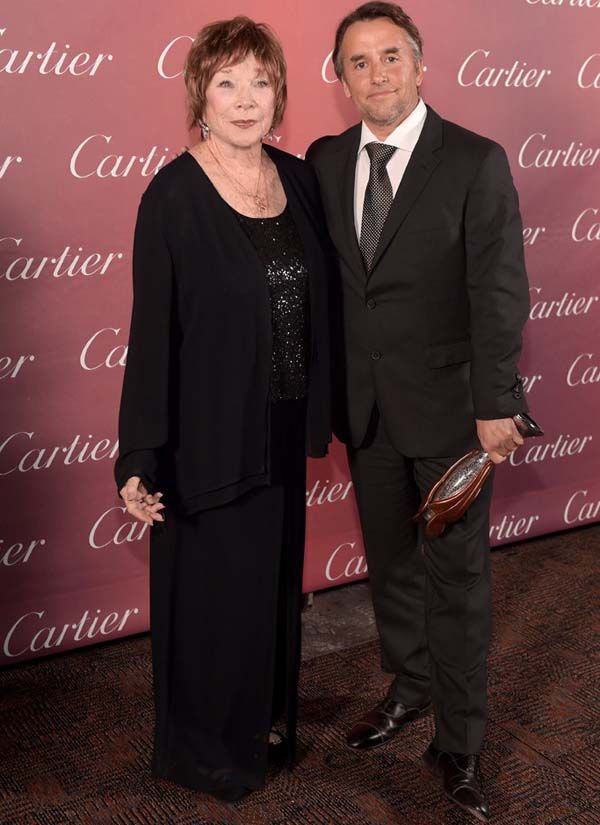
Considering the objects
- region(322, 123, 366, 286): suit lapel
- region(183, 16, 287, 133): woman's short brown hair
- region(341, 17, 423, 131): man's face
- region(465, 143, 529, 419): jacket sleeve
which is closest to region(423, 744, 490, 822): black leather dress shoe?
region(465, 143, 529, 419): jacket sleeve

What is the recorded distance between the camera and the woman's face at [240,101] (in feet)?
7.14

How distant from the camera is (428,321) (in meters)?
2.45

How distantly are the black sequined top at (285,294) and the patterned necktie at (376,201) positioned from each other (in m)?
0.20

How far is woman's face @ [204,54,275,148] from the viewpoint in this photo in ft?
7.14

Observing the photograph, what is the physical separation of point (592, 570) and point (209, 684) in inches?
75.7

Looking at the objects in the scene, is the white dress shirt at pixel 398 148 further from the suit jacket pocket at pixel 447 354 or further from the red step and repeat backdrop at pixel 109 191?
the red step and repeat backdrop at pixel 109 191

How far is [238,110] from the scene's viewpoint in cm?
219

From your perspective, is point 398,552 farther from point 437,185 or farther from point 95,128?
point 95,128

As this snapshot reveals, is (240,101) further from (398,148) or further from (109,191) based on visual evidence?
(109,191)

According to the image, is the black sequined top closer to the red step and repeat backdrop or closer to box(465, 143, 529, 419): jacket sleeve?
box(465, 143, 529, 419): jacket sleeve

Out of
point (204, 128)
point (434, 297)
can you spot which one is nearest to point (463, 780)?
point (434, 297)

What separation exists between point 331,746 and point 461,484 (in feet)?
2.78

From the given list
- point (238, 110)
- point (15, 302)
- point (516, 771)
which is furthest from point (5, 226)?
point (516, 771)

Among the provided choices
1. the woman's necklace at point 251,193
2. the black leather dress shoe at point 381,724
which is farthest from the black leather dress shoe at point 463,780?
the woman's necklace at point 251,193
